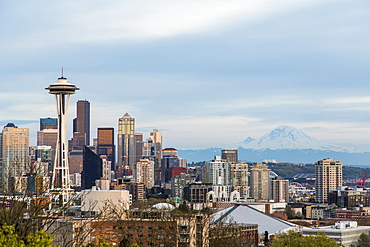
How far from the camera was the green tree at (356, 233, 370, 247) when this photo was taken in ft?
264

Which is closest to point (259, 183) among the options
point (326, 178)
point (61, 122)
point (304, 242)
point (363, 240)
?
point (326, 178)

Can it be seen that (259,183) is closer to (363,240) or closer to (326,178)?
(326,178)

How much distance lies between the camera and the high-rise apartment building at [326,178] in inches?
7259

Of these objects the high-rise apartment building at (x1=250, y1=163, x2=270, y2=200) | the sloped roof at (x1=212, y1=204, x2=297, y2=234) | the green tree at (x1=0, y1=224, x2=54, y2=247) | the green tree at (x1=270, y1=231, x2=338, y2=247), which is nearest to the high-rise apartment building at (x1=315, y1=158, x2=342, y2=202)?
the high-rise apartment building at (x1=250, y1=163, x2=270, y2=200)

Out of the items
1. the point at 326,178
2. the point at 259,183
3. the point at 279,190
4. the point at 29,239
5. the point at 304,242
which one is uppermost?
the point at 326,178

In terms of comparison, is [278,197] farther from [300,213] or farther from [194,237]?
[194,237]

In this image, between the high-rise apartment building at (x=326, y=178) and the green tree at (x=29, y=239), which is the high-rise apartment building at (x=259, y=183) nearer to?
the high-rise apartment building at (x=326, y=178)

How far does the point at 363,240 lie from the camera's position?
3228 inches

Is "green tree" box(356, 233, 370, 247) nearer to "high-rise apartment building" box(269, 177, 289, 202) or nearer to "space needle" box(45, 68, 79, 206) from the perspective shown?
"space needle" box(45, 68, 79, 206)

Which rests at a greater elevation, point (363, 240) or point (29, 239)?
point (29, 239)

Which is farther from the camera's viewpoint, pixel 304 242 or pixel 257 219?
pixel 257 219

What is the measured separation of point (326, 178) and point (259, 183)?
59.9ft

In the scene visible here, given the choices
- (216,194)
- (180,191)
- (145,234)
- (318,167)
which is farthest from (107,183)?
(145,234)

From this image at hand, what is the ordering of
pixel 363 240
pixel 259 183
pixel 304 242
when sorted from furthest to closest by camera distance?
pixel 259 183, pixel 363 240, pixel 304 242
